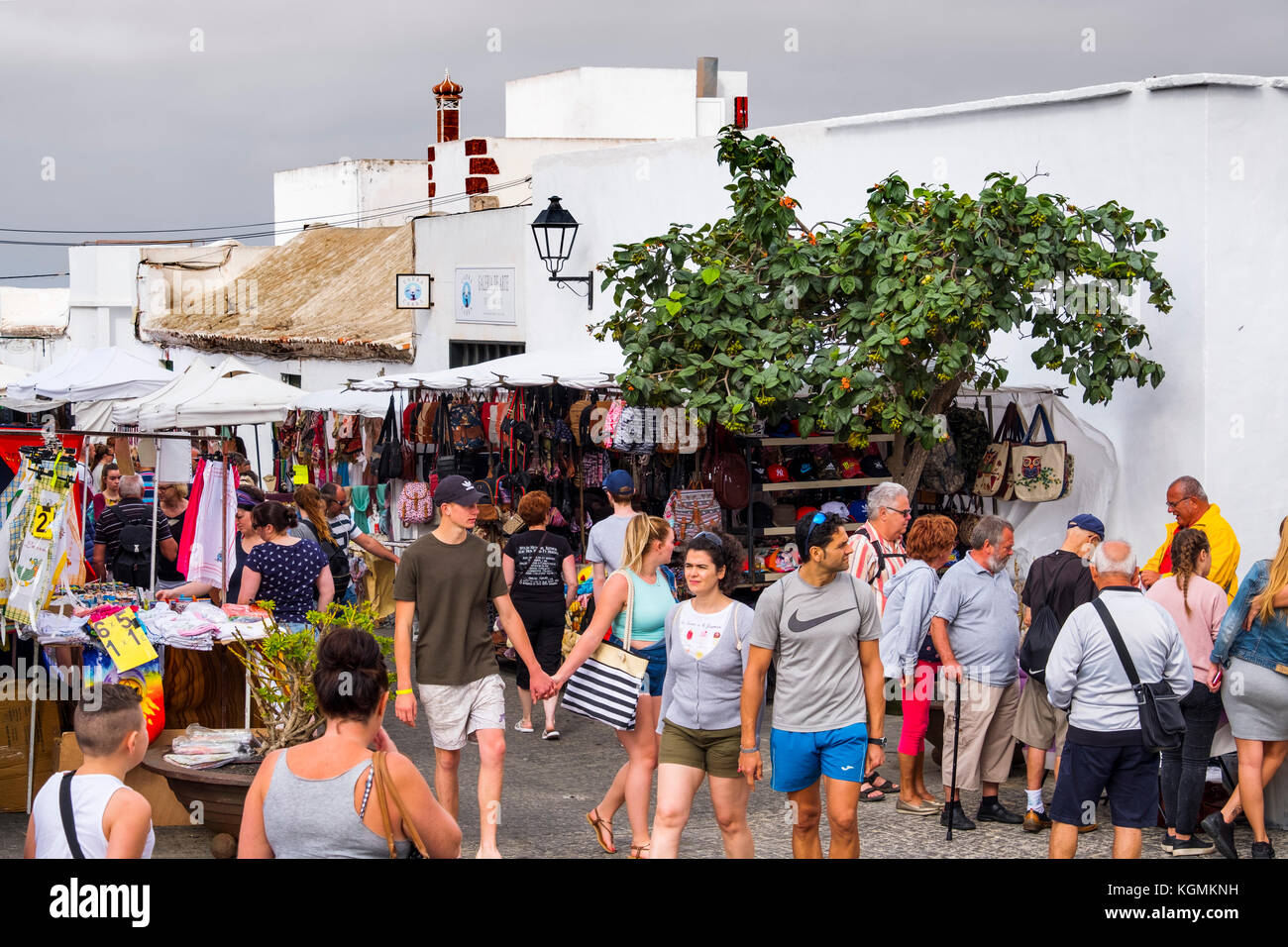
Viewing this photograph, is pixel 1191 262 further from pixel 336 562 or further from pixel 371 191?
pixel 371 191

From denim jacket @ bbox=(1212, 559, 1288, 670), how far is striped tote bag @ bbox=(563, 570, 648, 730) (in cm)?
293

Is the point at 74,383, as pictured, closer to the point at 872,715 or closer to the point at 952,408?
the point at 952,408

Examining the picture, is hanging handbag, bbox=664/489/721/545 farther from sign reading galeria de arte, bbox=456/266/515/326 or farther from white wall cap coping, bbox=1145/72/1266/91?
sign reading galeria de arte, bbox=456/266/515/326

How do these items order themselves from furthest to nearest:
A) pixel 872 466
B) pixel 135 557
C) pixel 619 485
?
pixel 872 466
pixel 135 557
pixel 619 485

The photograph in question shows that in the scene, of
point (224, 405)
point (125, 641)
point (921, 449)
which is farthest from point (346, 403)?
point (125, 641)

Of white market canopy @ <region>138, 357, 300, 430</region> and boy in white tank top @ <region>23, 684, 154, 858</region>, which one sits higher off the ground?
white market canopy @ <region>138, 357, 300, 430</region>

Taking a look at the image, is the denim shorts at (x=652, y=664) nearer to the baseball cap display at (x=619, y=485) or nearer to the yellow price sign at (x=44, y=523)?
the baseball cap display at (x=619, y=485)

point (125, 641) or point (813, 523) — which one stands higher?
point (813, 523)

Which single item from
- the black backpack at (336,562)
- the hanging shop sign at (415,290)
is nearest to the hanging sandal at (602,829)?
the black backpack at (336,562)

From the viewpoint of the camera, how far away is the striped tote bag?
6.90m

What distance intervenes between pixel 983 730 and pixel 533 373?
5.64 metres

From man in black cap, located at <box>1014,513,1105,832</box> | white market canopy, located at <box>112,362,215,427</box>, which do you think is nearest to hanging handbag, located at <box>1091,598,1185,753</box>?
man in black cap, located at <box>1014,513,1105,832</box>

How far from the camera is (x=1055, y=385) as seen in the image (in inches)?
435

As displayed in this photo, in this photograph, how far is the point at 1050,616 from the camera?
7.72 metres
